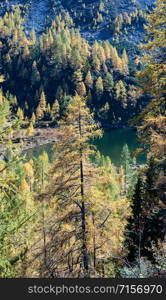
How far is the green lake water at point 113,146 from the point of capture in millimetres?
107438

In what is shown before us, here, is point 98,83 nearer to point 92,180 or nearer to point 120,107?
point 120,107

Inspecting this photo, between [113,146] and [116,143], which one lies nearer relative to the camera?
[113,146]

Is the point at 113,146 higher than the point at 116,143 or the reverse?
the reverse

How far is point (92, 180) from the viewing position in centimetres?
1684

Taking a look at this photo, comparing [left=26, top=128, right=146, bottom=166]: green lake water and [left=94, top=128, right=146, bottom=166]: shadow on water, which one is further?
[left=26, top=128, right=146, bottom=166]: green lake water

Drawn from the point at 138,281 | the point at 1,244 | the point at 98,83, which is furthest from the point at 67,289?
the point at 98,83

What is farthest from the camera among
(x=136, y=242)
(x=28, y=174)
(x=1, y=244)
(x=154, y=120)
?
(x=28, y=174)

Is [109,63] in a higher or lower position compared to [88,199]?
higher

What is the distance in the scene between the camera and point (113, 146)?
121m

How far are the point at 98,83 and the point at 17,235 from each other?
174 meters

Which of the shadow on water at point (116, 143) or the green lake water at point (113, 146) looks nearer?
the shadow on water at point (116, 143)

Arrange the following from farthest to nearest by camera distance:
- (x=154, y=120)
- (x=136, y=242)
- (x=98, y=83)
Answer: (x=98, y=83) → (x=136, y=242) → (x=154, y=120)

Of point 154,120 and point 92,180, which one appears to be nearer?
point 154,120

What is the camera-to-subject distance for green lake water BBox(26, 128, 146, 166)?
352 feet
